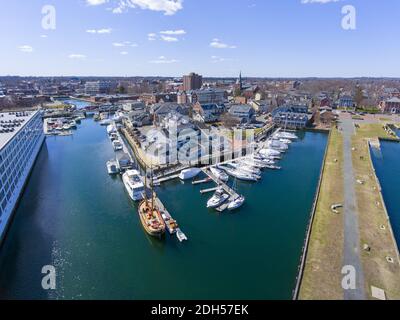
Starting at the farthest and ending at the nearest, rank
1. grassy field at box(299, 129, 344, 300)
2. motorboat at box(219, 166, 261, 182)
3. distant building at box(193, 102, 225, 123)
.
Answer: distant building at box(193, 102, 225, 123)
motorboat at box(219, 166, 261, 182)
grassy field at box(299, 129, 344, 300)

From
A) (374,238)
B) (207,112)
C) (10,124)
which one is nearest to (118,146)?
(10,124)

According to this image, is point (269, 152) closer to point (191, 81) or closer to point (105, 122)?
point (105, 122)

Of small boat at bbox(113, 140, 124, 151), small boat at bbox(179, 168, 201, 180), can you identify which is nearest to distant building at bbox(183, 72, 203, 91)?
small boat at bbox(113, 140, 124, 151)

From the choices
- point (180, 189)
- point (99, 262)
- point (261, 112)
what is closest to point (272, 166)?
point (180, 189)

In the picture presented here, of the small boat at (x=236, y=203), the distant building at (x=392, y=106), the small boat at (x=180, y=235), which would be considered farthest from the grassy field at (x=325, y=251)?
the distant building at (x=392, y=106)

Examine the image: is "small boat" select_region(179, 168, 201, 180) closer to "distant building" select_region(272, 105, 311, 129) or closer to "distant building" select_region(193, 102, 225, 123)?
"distant building" select_region(193, 102, 225, 123)

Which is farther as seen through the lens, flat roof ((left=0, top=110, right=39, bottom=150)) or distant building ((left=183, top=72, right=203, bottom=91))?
distant building ((left=183, top=72, right=203, bottom=91))

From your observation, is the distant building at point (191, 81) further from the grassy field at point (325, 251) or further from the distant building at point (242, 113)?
the grassy field at point (325, 251)
